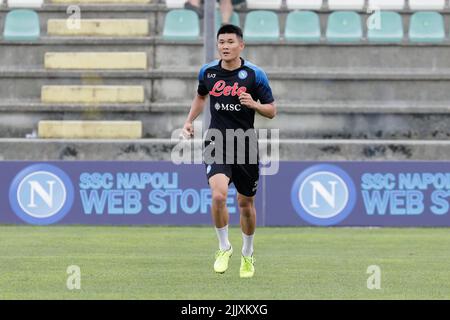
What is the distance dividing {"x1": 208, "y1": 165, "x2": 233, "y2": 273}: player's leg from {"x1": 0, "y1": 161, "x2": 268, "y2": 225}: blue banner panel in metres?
8.68

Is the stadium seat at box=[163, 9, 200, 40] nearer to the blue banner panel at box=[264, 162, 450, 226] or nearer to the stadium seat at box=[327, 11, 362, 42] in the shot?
the stadium seat at box=[327, 11, 362, 42]

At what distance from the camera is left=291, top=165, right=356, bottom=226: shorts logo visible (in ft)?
66.9

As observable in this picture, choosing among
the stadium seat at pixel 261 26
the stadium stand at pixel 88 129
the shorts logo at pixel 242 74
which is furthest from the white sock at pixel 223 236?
the stadium seat at pixel 261 26

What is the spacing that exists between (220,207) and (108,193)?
9165 millimetres

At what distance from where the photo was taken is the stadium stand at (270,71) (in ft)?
82.1

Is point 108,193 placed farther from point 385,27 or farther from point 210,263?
point 385,27

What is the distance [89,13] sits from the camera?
2662 cm

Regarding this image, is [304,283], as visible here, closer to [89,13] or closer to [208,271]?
[208,271]

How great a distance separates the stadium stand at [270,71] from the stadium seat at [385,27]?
28 millimetres

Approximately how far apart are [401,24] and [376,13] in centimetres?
66

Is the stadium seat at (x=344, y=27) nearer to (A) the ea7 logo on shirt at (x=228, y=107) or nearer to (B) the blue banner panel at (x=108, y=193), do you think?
(B) the blue banner panel at (x=108, y=193)

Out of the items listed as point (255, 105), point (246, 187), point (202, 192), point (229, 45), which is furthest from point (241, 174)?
point (202, 192)

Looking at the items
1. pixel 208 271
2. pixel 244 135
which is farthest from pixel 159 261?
pixel 244 135

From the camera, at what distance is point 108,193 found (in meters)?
20.4
